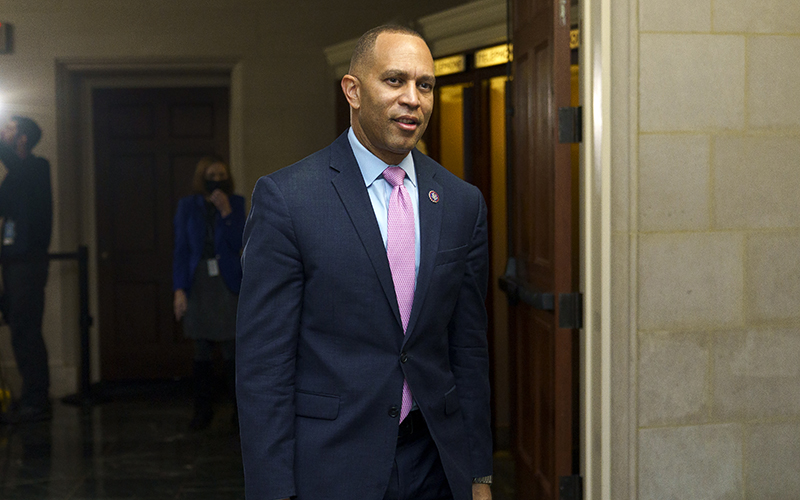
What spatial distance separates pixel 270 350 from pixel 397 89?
1.72 ft

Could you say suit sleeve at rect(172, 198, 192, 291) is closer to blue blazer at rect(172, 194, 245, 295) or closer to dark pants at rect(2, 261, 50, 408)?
blue blazer at rect(172, 194, 245, 295)

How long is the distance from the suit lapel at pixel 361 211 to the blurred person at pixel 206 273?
300cm

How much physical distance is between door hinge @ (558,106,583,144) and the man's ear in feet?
3.31

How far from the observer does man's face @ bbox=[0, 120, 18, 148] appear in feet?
16.4

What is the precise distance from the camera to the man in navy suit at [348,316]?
4.67 feet

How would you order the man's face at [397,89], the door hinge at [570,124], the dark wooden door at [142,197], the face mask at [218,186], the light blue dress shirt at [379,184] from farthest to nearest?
the dark wooden door at [142,197]
the face mask at [218,186]
the door hinge at [570,124]
the light blue dress shirt at [379,184]
the man's face at [397,89]

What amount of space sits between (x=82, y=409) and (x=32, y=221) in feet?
3.99

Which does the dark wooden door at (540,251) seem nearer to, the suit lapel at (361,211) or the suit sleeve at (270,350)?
the suit lapel at (361,211)

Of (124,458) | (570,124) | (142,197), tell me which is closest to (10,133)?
(142,197)

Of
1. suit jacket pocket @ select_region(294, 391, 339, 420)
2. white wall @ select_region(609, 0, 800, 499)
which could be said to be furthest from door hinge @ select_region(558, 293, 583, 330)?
suit jacket pocket @ select_region(294, 391, 339, 420)

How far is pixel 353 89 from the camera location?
4.81 feet

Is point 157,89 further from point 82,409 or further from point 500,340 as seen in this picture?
point 500,340

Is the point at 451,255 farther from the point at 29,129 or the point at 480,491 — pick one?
the point at 29,129

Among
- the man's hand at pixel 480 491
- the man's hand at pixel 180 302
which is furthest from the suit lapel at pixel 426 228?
the man's hand at pixel 180 302
